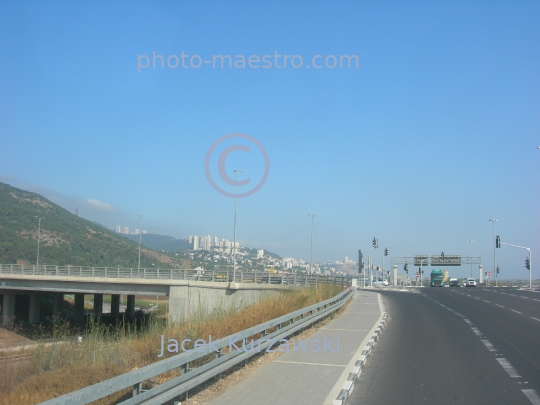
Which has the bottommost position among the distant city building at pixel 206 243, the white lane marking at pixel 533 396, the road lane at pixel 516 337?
the road lane at pixel 516 337

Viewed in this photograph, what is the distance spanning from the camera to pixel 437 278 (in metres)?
85.4

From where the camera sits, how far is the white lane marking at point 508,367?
10238 mm

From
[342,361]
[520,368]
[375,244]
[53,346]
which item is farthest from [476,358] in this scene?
[375,244]

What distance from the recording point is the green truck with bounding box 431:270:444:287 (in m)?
84.7

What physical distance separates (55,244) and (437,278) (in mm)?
67860

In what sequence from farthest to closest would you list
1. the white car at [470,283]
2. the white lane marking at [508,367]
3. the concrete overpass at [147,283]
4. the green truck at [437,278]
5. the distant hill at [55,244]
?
the distant hill at [55,244], the green truck at [437,278], the white car at [470,283], the concrete overpass at [147,283], the white lane marking at [508,367]

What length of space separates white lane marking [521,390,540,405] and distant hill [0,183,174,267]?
82020 millimetres

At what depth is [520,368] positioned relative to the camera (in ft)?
35.8

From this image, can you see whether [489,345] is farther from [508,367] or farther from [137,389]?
[137,389]

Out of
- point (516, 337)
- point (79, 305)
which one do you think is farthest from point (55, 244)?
point (516, 337)

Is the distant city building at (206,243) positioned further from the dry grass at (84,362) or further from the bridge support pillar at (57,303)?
the dry grass at (84,362)

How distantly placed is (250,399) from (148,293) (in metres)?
35.0

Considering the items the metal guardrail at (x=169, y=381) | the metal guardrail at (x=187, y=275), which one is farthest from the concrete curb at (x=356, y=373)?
the metal guardrail at (x=187, y=275)

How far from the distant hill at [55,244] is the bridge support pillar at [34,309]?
32839 millimetres
